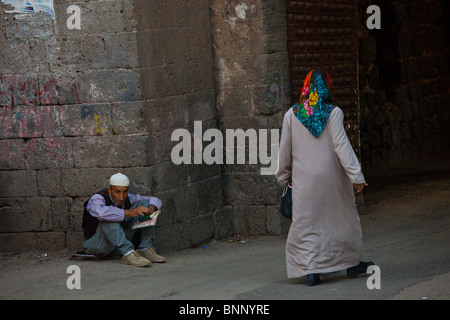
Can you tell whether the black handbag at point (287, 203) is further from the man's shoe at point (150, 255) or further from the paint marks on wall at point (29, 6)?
the paint marks on wall at point (29, 6)

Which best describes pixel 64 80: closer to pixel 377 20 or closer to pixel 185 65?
pixel 185 65

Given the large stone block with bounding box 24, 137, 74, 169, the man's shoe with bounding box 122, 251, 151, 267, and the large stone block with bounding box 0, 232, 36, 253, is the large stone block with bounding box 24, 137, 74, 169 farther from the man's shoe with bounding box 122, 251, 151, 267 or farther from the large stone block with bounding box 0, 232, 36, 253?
the man's shoe with bounding box 122, 251, 151, 267

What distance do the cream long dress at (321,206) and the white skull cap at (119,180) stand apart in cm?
167

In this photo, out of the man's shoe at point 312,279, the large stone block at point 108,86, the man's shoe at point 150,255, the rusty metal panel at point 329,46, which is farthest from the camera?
the rusty metal panel at point 329,46

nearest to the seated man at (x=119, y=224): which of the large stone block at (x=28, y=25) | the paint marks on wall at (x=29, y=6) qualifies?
the large stone block at (x=28, y=25)

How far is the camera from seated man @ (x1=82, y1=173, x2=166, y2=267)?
7457mm

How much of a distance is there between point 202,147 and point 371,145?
5.02m

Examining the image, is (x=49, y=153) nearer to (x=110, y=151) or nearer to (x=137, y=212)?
(x=110, y=151)

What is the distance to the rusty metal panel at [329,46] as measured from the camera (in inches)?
344

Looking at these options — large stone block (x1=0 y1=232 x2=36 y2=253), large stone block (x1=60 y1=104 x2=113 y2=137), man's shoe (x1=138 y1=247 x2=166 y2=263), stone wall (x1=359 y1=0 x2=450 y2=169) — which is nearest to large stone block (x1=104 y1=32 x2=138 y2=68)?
large stone block (x1=60 y1=104 x2=113 y2=137)

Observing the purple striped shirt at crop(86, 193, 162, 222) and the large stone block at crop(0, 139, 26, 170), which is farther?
the large stone block at crop(0, 139, 26, 170)

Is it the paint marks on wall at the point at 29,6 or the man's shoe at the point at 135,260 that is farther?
the paint marks on wall at the point at 29,6

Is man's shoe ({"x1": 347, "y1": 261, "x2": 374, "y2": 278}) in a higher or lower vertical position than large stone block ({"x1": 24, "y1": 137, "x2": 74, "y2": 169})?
lower

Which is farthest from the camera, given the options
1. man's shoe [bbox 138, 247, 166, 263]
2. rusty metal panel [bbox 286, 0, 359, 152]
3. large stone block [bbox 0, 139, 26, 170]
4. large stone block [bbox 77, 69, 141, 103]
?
rusty metal panel [bbox 286, 0, 359, 152]
